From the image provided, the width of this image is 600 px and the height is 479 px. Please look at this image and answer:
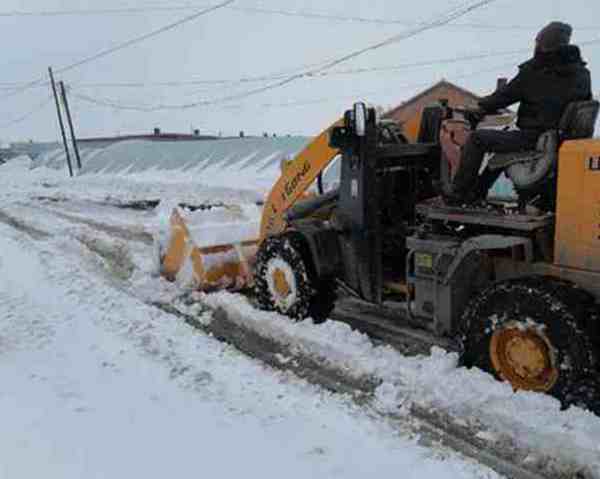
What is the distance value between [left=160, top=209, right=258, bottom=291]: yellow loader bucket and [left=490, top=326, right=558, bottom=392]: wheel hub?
3400mm

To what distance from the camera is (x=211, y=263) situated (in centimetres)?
702

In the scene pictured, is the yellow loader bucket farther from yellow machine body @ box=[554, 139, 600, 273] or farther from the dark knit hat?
the dark knit hat

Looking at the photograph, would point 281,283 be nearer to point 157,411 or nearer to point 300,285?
point 300,285

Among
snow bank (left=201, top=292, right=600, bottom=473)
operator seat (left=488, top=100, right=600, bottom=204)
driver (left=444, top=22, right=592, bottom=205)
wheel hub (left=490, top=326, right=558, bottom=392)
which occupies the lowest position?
snow bank (left=201, top=292, right=600, bottom=473)

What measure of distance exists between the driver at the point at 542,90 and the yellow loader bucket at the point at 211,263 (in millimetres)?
3307

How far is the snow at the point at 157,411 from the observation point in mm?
3547

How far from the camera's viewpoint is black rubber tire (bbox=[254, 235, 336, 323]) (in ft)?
19.4

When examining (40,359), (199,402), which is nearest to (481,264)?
(199,402)

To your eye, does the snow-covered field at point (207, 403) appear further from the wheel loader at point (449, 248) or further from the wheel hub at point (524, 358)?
the wheel loader at point (449, 248)

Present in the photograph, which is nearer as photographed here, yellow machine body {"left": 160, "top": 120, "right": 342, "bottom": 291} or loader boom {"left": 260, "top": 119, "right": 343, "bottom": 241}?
loader boom {"left": 260, "top": 119, "right": 343, "bottom": 241}

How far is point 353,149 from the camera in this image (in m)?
5.45

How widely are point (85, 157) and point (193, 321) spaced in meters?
36.0

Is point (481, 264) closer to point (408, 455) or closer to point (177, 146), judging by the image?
point (408, 455)

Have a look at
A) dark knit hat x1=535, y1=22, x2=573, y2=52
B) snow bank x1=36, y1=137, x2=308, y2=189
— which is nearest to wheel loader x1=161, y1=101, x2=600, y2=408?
dark knit hat x1=535, y1=22, x2=573, y2=52
